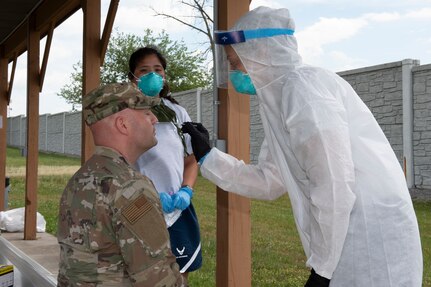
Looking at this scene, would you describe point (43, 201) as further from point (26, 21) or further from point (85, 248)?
point (85, 248)

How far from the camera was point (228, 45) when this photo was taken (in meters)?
2.22

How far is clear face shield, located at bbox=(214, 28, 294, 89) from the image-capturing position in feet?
6.85

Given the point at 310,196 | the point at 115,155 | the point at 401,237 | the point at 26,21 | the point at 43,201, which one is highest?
the point at 26,21

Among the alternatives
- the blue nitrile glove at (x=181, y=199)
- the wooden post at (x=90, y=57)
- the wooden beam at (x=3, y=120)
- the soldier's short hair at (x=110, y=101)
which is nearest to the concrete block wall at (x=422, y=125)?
the wooden beam at (x=3, y=120)

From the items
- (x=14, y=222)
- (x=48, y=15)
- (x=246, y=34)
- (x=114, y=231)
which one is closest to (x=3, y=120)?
(x=14, y=222)

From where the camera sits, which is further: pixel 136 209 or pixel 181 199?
pixel 181 199

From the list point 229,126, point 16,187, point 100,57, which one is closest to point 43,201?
point 16,187

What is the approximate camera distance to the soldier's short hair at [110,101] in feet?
5.83

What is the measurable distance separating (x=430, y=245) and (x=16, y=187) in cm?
1121

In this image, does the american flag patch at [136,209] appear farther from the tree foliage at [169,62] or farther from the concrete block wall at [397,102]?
the tree foliage at [169,62]

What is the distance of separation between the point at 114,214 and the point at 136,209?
6 centimetres

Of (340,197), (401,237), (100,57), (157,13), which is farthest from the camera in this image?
(157,13)

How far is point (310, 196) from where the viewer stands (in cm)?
186

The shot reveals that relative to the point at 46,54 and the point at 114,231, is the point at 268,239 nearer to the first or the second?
the point at 46,54
